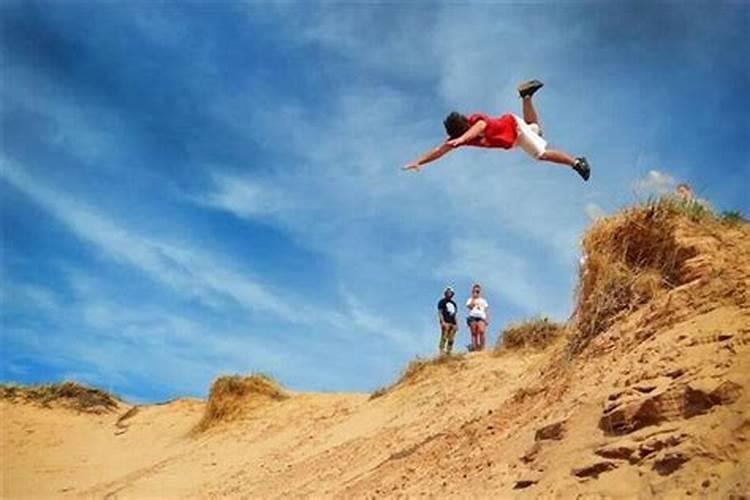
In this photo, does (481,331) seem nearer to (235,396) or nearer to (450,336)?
(450,336)

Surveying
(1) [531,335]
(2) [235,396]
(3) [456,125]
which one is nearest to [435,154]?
(3) [456,125]

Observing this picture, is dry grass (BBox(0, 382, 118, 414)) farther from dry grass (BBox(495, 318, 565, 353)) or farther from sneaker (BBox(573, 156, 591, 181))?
sneaker (BBox(573, 156, 591, 181))

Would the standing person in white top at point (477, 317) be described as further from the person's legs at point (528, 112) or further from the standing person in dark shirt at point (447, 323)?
the person's legs at point (528, 112)


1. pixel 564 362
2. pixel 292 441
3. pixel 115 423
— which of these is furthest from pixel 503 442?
pixel 115 423

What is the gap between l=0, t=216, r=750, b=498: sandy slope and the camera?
15.0 ft

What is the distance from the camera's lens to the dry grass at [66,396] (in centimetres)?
2148

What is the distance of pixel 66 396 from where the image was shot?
2183 centimetres

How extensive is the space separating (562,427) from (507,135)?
3170mm

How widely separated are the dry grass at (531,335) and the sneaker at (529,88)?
4.72 metres

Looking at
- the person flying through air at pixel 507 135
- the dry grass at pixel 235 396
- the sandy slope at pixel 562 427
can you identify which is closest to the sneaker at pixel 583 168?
the person flying through air at pixel 507 135

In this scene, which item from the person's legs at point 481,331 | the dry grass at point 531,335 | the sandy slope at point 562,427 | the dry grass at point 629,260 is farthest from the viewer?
the person's legs at point 481,331

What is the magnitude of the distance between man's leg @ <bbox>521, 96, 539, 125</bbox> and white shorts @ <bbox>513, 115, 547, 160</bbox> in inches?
3.5

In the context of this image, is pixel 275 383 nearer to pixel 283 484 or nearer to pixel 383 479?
pixel 283 484

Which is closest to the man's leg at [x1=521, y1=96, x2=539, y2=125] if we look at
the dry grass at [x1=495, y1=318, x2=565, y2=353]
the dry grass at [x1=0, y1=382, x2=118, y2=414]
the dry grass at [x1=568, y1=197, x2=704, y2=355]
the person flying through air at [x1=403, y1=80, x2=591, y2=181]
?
the person flying through air at [x1=403, y1=80, x2=591, y2=181]
